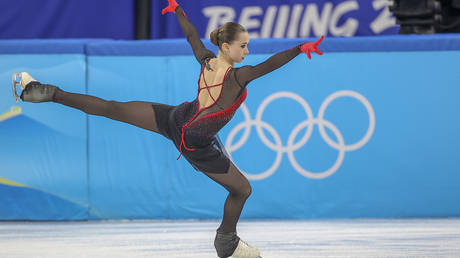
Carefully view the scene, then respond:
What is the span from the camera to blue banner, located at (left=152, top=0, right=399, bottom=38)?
783 cm

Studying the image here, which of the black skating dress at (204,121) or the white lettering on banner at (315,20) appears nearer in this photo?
the black skating dress at (204,121)

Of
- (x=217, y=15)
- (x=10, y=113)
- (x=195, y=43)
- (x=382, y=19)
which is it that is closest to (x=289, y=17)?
(x=217, y=15)

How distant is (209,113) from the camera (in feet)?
12.8

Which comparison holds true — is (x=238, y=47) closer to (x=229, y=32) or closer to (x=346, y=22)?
(x=229, y=32)

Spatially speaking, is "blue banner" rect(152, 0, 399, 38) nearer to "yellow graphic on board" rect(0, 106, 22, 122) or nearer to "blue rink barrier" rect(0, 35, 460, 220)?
"blue rink barrier" rect(0, 35, 460, 220)

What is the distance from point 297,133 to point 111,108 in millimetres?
2783

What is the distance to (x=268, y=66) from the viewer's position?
11.4 feet

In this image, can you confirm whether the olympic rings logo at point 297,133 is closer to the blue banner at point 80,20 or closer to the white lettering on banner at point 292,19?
the white lettering on banner at point 292,19

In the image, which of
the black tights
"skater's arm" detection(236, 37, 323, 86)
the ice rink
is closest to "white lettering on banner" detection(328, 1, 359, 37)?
the ice rink

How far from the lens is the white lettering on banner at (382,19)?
25.5 feet

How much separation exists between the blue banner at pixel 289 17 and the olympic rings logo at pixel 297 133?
177 centimetres

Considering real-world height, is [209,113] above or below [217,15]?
below

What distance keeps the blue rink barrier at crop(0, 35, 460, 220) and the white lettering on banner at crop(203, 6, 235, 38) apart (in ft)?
5.81

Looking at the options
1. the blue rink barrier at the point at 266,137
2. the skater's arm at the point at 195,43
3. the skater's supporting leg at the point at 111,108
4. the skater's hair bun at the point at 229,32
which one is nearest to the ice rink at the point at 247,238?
the blue rink barrier at the point at 266,137
